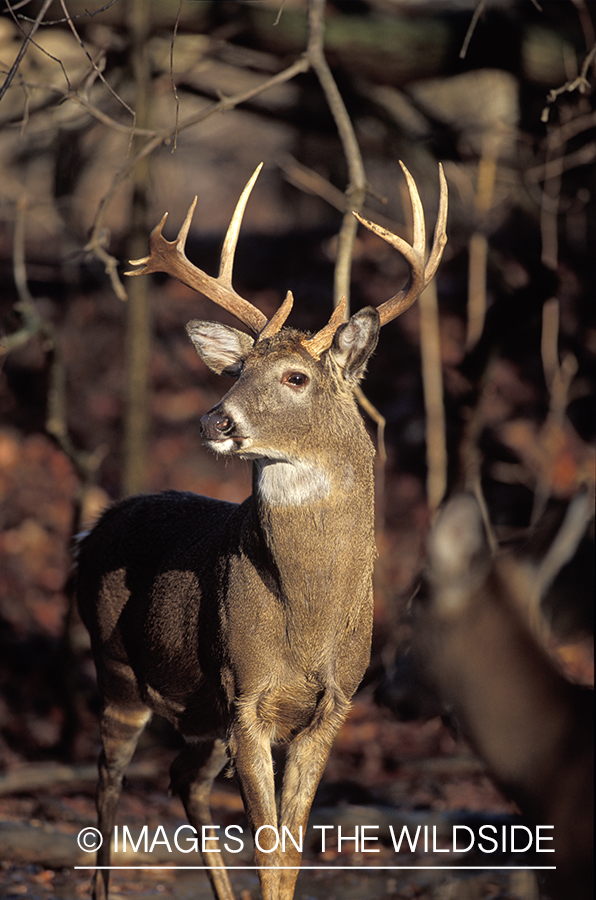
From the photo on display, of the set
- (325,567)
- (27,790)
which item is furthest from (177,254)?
(27,790)

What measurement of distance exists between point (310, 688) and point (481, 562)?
2.44 m

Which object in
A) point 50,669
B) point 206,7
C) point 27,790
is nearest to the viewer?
point 27,790

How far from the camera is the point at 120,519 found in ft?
17.2

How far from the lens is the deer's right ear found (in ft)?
14.5

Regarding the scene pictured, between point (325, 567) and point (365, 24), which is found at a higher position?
point (365, 24)

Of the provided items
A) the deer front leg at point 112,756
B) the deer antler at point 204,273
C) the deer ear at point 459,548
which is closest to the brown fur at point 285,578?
the deer antler at point 204,273

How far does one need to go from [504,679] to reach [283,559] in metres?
2.28

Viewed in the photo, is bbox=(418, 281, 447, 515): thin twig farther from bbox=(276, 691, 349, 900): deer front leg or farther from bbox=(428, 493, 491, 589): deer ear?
bbox=(428, 493, 491, 589): deer ear

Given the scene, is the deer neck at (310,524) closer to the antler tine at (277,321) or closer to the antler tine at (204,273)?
the antler tine at (277,321)

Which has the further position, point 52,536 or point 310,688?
point 52,536

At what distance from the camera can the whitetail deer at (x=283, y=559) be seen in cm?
394

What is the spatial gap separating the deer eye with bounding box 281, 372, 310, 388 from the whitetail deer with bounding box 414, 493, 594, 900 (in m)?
2.24

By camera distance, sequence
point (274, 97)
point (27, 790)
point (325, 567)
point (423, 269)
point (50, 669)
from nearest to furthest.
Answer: point (325, 567), point (423, 269), point (27, 790), point (50, 669), point (274, 97)

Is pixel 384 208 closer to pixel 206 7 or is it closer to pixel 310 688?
pixel 206 7
